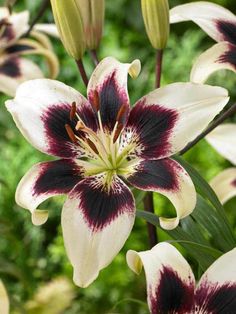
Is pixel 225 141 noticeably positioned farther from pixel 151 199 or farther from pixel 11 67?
pixel 11 67

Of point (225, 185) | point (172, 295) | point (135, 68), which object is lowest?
point (225, 185)

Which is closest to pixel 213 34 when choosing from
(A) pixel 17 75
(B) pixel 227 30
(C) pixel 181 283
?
(B) pixel 227 30

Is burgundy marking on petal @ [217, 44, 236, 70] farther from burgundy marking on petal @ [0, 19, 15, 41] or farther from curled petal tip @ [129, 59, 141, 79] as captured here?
burgundy marking on petal @ [0, 19, 15, 41]

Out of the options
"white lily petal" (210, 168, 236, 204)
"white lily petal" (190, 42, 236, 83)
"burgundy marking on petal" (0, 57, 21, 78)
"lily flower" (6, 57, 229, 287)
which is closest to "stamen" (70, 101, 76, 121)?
"lily flower" (6, 57, 229, 287)

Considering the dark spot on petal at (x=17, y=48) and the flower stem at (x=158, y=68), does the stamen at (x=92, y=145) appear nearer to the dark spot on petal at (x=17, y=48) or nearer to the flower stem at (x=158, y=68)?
the flower stem at (x=158, y=68)

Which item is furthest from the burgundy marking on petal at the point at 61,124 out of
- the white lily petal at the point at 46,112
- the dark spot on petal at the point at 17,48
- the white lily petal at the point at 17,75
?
the dark spot on petal at the point at 17,48

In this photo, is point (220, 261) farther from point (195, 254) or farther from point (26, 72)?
point (26, 72)

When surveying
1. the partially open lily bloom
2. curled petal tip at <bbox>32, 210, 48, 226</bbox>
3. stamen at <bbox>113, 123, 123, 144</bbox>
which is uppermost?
stamen at <bbox>113, 123, 123, 144</bbox>
